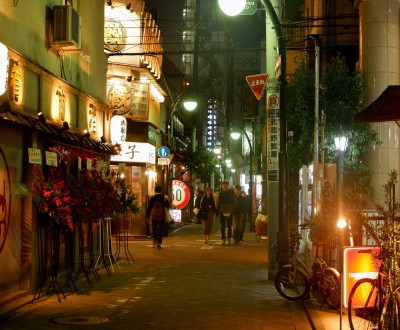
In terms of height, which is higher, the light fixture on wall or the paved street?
the light fixture on wall

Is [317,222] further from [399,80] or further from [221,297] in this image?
[399,80]

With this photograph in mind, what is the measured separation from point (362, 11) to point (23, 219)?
55.2 feet

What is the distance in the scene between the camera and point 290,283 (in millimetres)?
12039

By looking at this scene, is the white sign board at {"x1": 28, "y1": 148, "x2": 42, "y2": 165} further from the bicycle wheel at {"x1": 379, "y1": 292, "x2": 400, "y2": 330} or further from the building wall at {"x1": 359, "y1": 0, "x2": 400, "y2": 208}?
→ the building wall at {"x1": 359, "y1": 0, "x2": 400, "y2": 208}

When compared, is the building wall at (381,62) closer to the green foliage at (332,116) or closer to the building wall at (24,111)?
the green foliage at (332,116)

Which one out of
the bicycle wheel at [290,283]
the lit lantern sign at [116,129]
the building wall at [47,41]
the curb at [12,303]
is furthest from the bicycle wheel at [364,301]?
the lit lantern sign at [116,129]

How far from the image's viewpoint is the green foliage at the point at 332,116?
24.2 m

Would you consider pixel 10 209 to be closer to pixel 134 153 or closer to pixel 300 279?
pixel 300 279

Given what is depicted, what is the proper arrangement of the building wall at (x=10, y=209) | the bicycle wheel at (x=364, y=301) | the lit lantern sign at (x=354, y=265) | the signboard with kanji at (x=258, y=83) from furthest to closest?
the signboard with kanji at (x=258, y=83), the building wall at (x=10, y=209), the lit lantern sign at (x=354, y=265), the bicycle wheel at (x=364, y=301)

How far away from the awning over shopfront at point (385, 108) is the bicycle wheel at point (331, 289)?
2655 millimetres

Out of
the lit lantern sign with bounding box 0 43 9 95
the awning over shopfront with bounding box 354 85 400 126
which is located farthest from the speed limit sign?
the lit lantern sign with bounding box 0 43 9 95

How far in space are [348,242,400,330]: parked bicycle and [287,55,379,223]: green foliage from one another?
14.7 meters

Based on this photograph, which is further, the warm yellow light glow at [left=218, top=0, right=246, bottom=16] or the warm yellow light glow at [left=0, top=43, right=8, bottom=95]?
the warm yellow light glow at [left=218, top=0, right=246, bottom=16]

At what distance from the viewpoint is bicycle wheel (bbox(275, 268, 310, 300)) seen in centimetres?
1188
